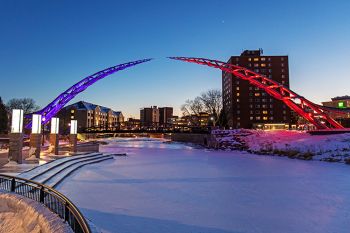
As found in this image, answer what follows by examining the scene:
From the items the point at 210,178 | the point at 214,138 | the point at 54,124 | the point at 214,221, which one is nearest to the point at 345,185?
the point at 210,178

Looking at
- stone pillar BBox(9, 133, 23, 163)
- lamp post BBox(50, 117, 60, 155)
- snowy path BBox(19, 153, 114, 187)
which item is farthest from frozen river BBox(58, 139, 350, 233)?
lamp post BBox(50, 117, 60, 155)

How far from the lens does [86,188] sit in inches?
504

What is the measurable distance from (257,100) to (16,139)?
107m

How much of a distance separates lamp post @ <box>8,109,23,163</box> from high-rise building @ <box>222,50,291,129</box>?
100m

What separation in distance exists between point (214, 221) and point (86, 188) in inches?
280

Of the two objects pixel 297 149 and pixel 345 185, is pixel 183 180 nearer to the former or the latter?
pixel 345 185

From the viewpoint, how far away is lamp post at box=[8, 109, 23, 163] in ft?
55.3

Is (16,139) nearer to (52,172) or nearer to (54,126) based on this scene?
(52,172)

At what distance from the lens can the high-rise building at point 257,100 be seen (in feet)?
369

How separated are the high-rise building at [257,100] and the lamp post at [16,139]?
329ft

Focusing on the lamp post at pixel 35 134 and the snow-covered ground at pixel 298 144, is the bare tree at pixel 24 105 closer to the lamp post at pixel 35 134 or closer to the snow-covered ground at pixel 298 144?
the snow-covered ground at pixel 298 144

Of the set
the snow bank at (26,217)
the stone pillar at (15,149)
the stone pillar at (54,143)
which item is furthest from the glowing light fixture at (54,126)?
the snow bank at (26,217)

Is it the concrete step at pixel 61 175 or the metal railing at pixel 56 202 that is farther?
the concrete step at pixel 61 175

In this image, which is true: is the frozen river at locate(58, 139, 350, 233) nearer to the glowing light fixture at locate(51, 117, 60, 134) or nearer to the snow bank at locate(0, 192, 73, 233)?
the snow bank at locate(0, 192, 73, 233)
